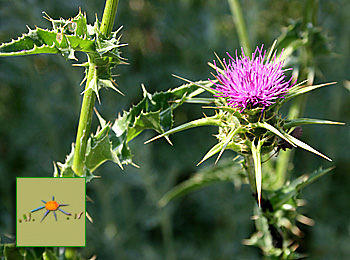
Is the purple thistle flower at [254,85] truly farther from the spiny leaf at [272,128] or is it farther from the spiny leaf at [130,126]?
the spiny leaf at [130,126]

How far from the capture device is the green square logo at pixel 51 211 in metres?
1.59

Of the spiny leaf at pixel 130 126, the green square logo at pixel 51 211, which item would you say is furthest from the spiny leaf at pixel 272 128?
the green square logo at pixel 51 211

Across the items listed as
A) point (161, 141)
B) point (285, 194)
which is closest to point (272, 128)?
point (285, 194)

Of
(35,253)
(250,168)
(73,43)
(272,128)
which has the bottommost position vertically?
(35,253)

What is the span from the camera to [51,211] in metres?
1.58

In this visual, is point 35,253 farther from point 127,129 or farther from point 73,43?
point 73,43

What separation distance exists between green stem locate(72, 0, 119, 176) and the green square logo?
0.29ft

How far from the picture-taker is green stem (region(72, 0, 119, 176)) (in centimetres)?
145

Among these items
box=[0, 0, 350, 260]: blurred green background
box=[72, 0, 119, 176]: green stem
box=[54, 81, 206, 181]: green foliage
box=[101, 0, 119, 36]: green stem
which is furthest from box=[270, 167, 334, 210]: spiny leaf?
box=[0, 0, 350, 260]: blurred green background

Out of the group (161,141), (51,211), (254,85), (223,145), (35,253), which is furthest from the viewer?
(161,141)

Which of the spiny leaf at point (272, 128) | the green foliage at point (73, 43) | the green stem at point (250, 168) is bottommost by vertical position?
the green stem at point (250, 168)

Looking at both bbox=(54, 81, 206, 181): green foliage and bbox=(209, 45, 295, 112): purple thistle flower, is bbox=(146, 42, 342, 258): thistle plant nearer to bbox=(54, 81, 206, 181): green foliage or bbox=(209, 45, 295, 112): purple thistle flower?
bbox=(209, 45, 295, 112): purple thistle flower

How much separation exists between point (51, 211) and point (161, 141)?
2592 mm

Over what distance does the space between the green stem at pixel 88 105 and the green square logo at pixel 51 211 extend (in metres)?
0.09
